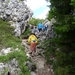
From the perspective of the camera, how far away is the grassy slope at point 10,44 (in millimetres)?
17053

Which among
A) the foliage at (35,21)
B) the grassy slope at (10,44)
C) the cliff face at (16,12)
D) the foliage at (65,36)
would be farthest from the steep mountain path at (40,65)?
the foliage at (35,21)

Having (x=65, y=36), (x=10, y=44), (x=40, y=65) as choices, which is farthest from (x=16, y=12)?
(x=65, y=36)

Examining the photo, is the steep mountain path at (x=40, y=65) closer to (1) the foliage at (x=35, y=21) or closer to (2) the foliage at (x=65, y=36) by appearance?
(2) the foliage at (x=65, y=36)

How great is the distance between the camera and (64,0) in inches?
642

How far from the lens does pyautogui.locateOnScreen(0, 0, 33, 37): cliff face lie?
25.2 meters

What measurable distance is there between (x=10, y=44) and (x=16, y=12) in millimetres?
7788

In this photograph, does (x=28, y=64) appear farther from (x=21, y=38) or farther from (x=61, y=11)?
(x=21, y=38)

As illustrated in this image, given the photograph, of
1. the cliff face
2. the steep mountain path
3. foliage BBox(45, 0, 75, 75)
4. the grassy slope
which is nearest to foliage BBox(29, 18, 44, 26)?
the cliff face

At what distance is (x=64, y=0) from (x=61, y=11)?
0.88 meters

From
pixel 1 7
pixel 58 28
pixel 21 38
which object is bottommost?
pixel 21 38

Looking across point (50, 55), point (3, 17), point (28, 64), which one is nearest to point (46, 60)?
point (50, 55)

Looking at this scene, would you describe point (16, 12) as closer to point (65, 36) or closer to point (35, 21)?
point (35, 21)

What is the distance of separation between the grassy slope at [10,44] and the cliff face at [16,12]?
1.22 meters

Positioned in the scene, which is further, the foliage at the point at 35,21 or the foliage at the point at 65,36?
the foliage at the point at 35,21
